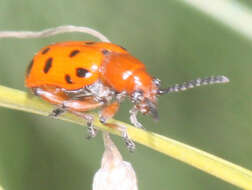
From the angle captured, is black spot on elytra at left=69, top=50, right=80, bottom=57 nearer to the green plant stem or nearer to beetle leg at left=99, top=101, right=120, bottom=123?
beetle leg at left=99, top=101, right=120, bottom=123

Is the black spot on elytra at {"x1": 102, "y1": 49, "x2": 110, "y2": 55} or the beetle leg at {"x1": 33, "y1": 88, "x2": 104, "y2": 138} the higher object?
the black spot on elytra at {"x1": 102, "y1": 49, "x2": 110, "y2": 55}

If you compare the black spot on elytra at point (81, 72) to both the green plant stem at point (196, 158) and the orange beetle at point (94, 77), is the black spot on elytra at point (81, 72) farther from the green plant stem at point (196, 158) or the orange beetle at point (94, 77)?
the green plant stem at point (196, 158)

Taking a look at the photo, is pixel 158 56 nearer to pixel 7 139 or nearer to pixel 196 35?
pixel 196 35

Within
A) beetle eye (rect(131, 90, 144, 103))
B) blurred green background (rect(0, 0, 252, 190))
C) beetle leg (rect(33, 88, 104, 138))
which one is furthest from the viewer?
blurred green background (rect(0, 0, 252, 190))

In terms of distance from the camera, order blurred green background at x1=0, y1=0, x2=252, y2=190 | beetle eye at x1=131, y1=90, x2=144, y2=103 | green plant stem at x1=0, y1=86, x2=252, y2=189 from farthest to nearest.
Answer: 1. blurred green background at x1=0, y1=0, x2=252, y2=190
2. beetle eye at x1=131, y1=90, x2=144, y2=103
3. green plant stem at x1=0, y1=86, x2=252, y2=189

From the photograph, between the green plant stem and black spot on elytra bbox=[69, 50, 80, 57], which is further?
black spot on elytra bbox=[69, 50, 80, 57]

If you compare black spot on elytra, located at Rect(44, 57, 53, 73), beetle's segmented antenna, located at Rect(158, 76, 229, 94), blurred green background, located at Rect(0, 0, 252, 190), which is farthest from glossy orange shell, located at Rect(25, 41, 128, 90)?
blurred green background, located at Rect(0, 0, 252, 190)

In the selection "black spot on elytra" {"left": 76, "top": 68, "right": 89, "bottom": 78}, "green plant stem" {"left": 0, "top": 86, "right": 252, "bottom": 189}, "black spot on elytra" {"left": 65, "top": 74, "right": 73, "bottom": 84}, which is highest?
"black spot on elytra" {"left": 76, "top": 68, "right": 89, "bottom": 78}
